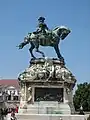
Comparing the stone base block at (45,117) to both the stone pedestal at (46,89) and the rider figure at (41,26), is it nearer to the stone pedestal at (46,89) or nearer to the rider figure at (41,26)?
the stone pedestal at (46,89)

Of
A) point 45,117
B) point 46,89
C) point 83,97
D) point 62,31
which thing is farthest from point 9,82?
point 45,117

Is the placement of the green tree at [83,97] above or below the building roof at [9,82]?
below

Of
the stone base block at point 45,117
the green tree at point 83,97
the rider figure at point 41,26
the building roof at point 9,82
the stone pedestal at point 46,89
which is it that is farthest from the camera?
the building roof at point 9,82

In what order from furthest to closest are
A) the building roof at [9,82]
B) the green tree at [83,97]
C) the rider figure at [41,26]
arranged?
the building roof at [9,82]
the green tree at [83,97]
the rider figure at [41,26]

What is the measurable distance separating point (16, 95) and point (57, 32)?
7635 centimetres

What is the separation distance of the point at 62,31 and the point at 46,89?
5.81m

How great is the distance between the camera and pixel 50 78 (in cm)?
3525

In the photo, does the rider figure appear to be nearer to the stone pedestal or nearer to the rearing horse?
the rearing horse

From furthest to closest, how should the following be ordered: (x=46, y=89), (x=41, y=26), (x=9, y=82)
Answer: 1. (x=9, y=82)
2. (x=41, y=26)
3. (x=46, y=89)

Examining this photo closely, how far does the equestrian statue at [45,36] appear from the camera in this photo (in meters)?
36.7

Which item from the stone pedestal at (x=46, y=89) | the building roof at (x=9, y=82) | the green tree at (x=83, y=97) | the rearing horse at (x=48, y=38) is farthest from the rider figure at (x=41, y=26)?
the building roof at (x=9, y=82)

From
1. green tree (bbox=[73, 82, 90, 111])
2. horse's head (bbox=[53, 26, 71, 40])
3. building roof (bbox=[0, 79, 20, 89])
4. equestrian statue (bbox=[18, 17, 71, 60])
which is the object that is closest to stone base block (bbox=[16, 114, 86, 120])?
equestrian statue (bbox=[18, 17, 71, 60])

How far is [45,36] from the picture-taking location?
121 feet

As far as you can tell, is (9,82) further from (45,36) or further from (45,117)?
(45,117)
